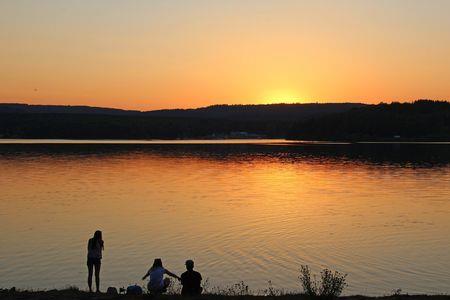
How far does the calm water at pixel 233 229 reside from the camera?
22344mm

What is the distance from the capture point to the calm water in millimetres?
22344

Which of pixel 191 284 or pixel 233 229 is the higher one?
pixel 191 284

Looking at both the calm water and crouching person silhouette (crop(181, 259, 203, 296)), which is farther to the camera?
the calm water

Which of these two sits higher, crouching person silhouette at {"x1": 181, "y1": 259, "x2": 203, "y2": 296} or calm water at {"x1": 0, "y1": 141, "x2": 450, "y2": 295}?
crouching person silhouette at {"x1": 181, "y1": 259, "x2": 203, "y2": 296}

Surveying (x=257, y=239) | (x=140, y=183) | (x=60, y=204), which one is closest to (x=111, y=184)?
(x=140, y=183)

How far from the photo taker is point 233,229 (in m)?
31.7

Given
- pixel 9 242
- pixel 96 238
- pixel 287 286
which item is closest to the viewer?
pixel 96 238

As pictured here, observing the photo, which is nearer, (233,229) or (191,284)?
(191,284)

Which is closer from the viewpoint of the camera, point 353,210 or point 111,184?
point 353,210

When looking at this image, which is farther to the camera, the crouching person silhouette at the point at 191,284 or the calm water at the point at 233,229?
the calm water at the point at 233,229

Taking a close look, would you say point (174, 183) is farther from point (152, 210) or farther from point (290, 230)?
point (290, 230)

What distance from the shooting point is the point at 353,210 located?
1553 inches

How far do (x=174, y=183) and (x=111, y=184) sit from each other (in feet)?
20.6

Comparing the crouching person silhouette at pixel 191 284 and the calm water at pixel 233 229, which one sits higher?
the crouching person silhouette at pixel 191 284
